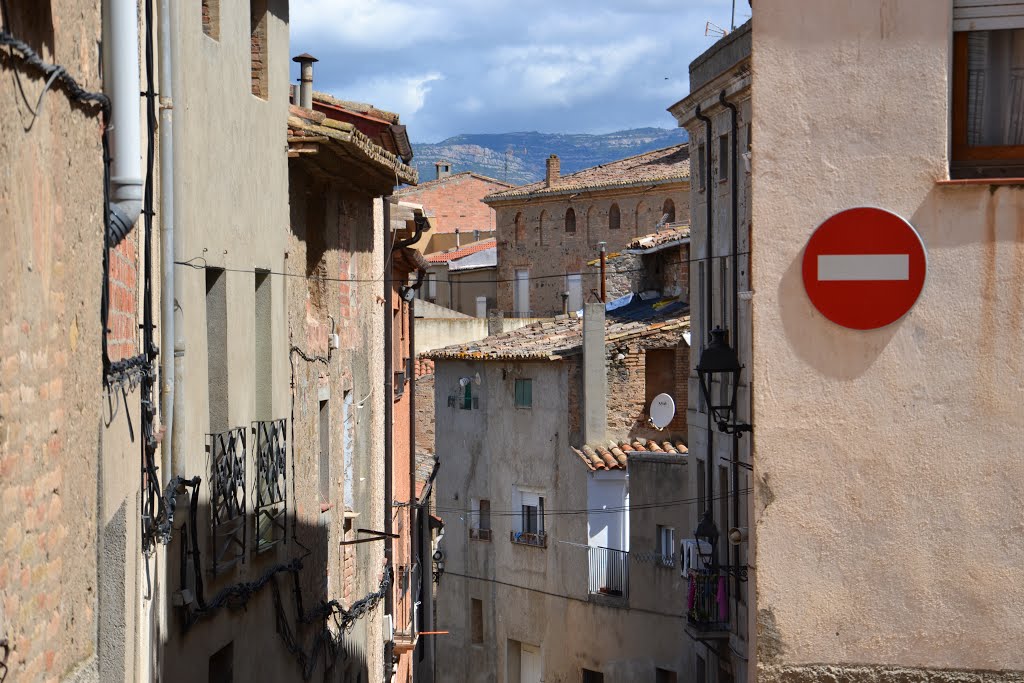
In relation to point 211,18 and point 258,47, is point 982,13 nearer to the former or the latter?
point 211,18

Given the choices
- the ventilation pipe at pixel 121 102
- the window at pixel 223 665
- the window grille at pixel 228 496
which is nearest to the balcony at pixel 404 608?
the window at pixel 223 665

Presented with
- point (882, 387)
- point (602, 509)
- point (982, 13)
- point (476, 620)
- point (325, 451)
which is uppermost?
point (982, 13)

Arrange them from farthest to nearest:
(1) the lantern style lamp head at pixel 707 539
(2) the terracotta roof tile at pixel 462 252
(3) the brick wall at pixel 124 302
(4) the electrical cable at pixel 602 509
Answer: (2) the terracotta roof tile at pixel 462 252 < (4) the electrical cable at pixel 602 509 < (1) the lantern style lamp head at pixel 707 539 < (3) the brick wall at pixel 124 302

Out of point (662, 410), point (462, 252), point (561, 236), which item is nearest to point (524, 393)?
point (662, 410)

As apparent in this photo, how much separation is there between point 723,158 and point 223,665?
13.6 meters

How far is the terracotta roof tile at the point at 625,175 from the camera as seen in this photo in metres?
56.2

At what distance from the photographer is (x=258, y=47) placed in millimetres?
13289

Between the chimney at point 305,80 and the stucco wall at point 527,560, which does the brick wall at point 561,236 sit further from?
the chimney at point 305,80

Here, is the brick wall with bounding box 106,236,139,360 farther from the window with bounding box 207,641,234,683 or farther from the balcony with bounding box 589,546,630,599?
the balcony with bounding box 589,546,630,599

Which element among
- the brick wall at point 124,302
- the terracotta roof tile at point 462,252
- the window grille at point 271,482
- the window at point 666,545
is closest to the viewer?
the brick wall at point 124,302

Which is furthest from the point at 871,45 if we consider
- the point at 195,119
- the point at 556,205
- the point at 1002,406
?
the point at 556,205

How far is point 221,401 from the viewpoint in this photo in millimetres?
10992

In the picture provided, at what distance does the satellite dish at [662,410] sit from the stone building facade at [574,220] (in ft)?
87.2

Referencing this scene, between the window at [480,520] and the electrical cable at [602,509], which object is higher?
the electrical cable at [602,509]
